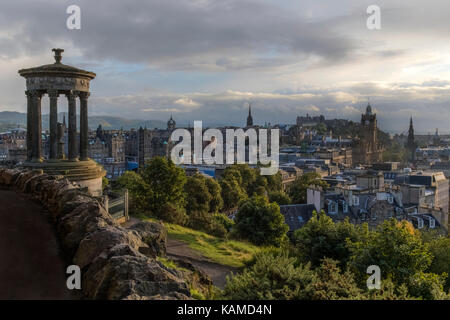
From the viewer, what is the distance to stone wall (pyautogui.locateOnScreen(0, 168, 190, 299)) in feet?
21.3

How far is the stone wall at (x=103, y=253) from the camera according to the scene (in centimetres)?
650

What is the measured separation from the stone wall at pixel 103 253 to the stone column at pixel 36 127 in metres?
8.82

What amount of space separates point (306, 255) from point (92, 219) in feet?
41.4

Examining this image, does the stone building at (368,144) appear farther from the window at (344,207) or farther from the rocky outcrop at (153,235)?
the rocky outcrop at (153,235)

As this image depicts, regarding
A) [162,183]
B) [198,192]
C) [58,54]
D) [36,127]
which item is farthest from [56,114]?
[198,192]

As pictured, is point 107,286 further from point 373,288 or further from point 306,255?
point 306,255

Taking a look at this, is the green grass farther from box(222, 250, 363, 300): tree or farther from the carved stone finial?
the carved stone finial

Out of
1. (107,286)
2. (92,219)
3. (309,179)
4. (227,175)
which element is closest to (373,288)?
(107,286)

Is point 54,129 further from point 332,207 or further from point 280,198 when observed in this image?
point 280,198

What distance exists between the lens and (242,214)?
32.2 m

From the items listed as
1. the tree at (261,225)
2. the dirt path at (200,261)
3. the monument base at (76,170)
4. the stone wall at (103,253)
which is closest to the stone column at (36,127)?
the monument base at (76,170)

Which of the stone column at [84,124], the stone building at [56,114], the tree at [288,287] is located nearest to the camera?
the tree at [288,287]

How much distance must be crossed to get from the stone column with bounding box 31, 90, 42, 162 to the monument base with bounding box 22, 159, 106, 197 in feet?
2.64

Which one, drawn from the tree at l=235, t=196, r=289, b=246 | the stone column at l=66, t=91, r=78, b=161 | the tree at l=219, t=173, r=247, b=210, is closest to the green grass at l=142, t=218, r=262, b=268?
the stone column at l=66, t=91, r=78, b=161
